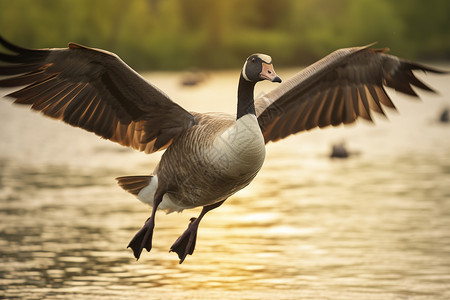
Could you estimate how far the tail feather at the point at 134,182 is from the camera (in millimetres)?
10055

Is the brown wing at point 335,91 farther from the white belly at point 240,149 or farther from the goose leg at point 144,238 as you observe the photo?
the goose leg at point 144,238

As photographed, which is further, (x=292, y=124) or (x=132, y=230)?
(x=132, y=230)

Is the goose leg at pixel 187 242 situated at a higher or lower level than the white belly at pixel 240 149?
lower

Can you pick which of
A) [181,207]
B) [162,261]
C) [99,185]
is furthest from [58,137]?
[181,207]

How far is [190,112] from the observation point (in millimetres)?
10008

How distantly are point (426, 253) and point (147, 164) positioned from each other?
1361 centimetres

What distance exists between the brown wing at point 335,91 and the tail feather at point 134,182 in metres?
1.50

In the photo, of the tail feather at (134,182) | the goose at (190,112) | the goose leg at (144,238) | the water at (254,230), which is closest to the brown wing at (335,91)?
the goose at (190,112)

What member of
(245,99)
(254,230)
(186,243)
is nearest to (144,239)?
(186,243)

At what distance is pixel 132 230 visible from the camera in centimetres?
1723

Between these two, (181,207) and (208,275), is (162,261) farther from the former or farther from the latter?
(181,207)

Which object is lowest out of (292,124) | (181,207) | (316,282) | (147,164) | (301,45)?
(316,282)

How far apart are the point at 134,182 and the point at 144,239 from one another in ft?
2.98

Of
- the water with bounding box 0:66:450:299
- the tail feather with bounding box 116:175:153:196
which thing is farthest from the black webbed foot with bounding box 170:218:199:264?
the water with bounding box 0:66:450:299
